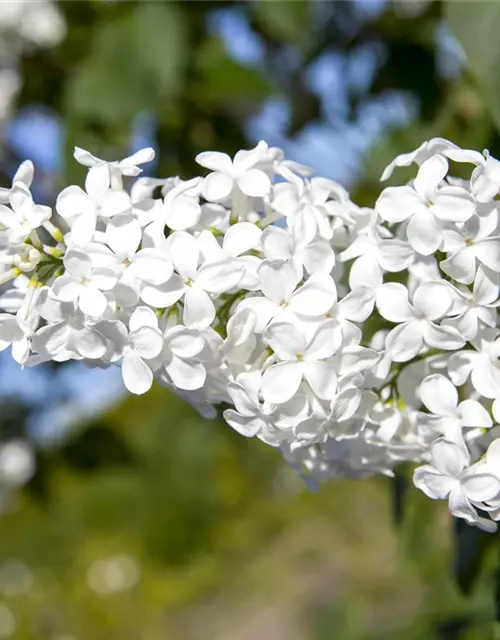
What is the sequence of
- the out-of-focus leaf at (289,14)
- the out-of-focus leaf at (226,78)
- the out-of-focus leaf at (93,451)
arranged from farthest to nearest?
the out-of-focus leaf at (93,451) < the out-of-focus leaf at (226,78) < the out-of-focus leaf at (289,14)

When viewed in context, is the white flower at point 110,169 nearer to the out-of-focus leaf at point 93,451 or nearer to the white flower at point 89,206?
the white flower at point 89,206

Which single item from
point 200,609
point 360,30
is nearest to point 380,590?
point 200,609

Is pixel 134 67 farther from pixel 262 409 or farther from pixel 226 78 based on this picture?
pixel 262 409

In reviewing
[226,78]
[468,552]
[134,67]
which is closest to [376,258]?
[468,552]

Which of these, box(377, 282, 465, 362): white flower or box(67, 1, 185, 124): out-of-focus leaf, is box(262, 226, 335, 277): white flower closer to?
box(377, 282, 465, 362): white flower

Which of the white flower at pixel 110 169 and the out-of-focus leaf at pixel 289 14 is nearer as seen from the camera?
the white flower at pixel 110 169

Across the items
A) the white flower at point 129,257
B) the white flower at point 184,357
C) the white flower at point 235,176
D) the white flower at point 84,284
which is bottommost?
the white flower at point 184,357

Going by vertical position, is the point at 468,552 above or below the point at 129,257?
below

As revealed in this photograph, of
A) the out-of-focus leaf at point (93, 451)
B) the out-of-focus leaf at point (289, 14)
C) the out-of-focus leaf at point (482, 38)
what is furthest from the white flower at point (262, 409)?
the out-of-focus leaf at point (93, 451)
